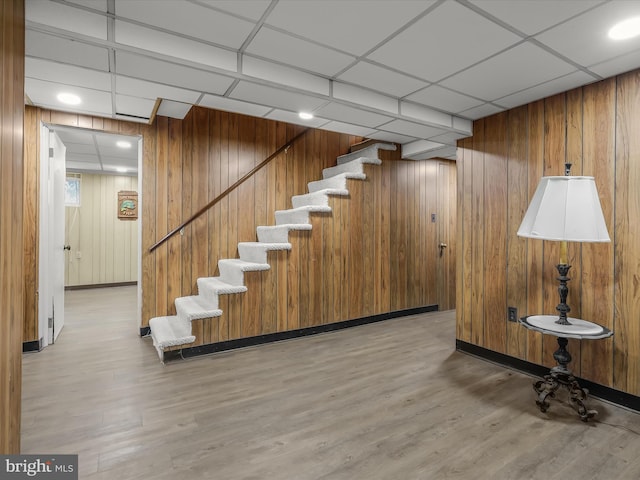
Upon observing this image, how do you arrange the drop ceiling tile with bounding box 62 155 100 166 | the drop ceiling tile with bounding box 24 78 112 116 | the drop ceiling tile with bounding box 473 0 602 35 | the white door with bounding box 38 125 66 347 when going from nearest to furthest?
1. the drop ceiling tile with bounding box 473 0 602 35
2. the drop ceiling tile with bounding box 24 78 112 116
3. the white door with bounding box 38 125 66 347
4. the drop ceiling tile with bounding box 62 155 100 166

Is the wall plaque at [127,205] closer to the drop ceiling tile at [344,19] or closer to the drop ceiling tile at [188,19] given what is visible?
the drop ceiling tile at [188,19]

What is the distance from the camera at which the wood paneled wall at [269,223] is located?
3.62 meters

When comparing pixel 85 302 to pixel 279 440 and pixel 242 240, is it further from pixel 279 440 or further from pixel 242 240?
pixel 279 440

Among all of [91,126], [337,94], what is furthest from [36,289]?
[337,94]

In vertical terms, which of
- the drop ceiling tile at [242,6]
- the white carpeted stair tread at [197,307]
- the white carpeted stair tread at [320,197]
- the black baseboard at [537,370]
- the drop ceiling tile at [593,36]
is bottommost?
the black baseboard at [537,370]

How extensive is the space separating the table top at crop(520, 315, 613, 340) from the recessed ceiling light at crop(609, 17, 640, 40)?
1779mm

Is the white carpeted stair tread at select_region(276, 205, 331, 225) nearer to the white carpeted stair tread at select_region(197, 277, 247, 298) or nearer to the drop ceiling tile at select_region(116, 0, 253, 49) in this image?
the white carpeted stair tread at select_region(197, 277, 247, 298)

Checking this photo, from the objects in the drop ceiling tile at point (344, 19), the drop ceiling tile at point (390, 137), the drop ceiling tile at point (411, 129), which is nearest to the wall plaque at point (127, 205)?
the drop ceiling tile at point (390, 137)

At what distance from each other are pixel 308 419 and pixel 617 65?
3.13 meters

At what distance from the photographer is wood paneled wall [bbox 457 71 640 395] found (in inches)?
94.3

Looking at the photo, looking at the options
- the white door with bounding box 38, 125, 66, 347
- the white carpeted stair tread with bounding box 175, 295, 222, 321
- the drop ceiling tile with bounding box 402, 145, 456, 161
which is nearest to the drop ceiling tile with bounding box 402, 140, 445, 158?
the drop ceiling tile with bounding box 402, 145, 456, 161

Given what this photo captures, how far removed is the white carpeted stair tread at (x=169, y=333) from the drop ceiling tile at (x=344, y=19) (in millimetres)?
2634

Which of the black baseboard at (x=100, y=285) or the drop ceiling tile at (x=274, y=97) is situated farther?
the black baseboard at (x=100, y=285)

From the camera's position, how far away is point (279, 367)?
3055 millimetres
